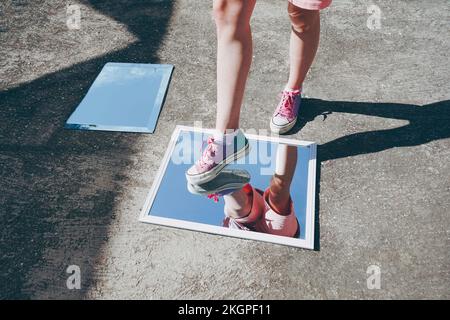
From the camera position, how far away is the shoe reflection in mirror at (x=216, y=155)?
189cm

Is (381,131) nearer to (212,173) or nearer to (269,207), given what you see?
(269,207)

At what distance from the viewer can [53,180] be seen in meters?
1.97

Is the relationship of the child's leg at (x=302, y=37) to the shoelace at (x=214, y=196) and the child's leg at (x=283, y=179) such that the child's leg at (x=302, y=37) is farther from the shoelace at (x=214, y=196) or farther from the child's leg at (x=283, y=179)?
the shoelace at (x=214, y=196)

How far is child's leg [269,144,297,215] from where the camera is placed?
1922mm

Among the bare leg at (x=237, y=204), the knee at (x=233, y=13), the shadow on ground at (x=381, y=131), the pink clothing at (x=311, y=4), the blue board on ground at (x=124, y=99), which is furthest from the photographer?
the blue board on ground at (x=124, y=99)

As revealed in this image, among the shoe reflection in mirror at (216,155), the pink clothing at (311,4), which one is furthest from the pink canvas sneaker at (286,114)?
the pink clothing at (311,4)

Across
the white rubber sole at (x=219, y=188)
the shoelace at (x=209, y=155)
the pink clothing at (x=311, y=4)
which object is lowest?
the white rubber sole at (x=219, y=188)

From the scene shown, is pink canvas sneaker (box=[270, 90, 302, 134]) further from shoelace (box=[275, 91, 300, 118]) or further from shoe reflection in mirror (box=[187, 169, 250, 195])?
shoe reflection in mirror (box=[187, 169, 250, 195])

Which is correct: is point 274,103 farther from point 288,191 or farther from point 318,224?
point 318,224

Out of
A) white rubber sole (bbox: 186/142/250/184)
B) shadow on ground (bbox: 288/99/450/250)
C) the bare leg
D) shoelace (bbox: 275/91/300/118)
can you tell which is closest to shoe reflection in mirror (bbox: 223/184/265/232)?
the bare leg

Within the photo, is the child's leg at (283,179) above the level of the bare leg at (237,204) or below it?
above

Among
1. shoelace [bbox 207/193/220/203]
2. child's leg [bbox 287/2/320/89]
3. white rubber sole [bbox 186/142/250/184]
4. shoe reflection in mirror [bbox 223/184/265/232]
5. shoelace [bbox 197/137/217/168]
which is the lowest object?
shoe reflection in mirror [bbox 223/184/265/232]

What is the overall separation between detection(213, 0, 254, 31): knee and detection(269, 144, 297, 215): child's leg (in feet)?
2.34

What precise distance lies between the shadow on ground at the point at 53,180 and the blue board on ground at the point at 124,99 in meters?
0.06
